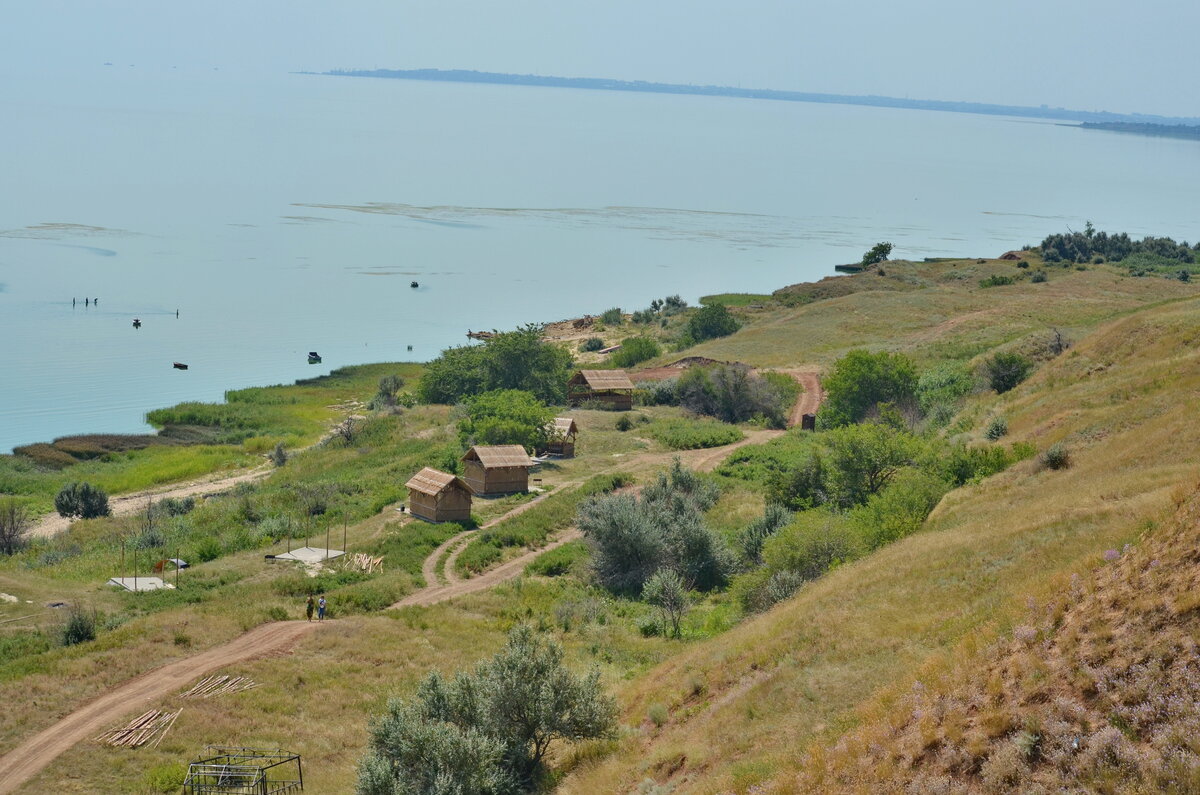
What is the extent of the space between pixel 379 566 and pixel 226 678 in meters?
10.3

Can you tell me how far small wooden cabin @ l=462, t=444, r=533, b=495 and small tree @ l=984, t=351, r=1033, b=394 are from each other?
790 inches

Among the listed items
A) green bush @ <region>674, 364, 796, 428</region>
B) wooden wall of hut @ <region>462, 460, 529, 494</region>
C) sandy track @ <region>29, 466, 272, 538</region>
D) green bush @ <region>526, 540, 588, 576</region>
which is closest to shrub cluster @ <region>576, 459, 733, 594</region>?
green bush @ <region>526, 540, 588, 576</region>

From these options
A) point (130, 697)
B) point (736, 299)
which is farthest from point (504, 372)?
point (736, 299)

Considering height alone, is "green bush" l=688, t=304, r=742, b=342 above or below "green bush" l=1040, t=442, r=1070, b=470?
below

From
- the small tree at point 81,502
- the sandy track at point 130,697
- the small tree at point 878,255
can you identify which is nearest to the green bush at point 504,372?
the small tree at point 81,502

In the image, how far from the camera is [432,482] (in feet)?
125

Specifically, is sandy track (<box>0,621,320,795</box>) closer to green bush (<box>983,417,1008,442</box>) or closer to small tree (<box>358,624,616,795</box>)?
small tree (<box>358,624,616,795</box>)

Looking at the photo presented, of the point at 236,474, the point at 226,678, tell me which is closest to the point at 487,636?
the point at 226,678

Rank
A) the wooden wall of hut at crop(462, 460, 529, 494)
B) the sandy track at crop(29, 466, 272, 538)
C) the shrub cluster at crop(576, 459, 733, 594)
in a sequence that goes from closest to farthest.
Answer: the shrub cluster at crop(576, 459, 733, 594) < the wooden wall of hut at crop(462, 460, 529, 494) < the sandy track at crop(29, 466, 272, 538)

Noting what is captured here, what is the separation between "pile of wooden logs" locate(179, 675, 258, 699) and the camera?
22.1m

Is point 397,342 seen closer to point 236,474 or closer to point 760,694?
point 236,474

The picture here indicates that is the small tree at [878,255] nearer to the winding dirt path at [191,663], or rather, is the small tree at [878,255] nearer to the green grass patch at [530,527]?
the green grass patch at [530,527]

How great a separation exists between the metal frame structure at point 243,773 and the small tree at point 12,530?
2203 centimetres

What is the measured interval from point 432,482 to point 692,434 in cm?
1642
